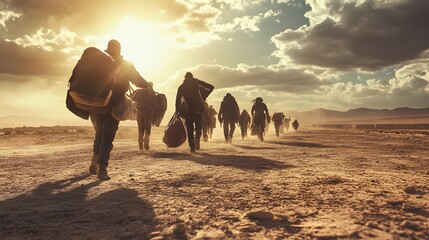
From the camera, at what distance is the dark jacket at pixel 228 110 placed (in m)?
17.5

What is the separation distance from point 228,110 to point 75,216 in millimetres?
14592

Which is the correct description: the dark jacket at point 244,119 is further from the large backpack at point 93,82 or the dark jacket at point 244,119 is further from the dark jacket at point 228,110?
the large backpack at point 93,82

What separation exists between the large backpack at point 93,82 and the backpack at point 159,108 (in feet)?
21.9

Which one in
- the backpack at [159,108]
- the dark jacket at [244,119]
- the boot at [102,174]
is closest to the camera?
the boot at [102,174]

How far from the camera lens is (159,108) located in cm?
1230

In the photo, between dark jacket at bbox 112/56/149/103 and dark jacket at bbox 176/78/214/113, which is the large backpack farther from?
dark jacket at bbox 176/78/214/113

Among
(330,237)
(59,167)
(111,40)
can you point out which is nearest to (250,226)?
(330,237)

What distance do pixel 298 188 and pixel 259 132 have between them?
46.7 feet

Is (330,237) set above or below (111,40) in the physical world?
below

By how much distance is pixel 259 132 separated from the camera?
1839cm

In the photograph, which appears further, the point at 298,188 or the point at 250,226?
the point at 298,188

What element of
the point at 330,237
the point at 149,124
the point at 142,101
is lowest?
the point at 330,237

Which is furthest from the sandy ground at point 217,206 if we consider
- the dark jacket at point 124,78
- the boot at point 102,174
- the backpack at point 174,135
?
the backpack at point 174,135

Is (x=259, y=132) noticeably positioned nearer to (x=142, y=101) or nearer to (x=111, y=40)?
(x=142, y=101)
